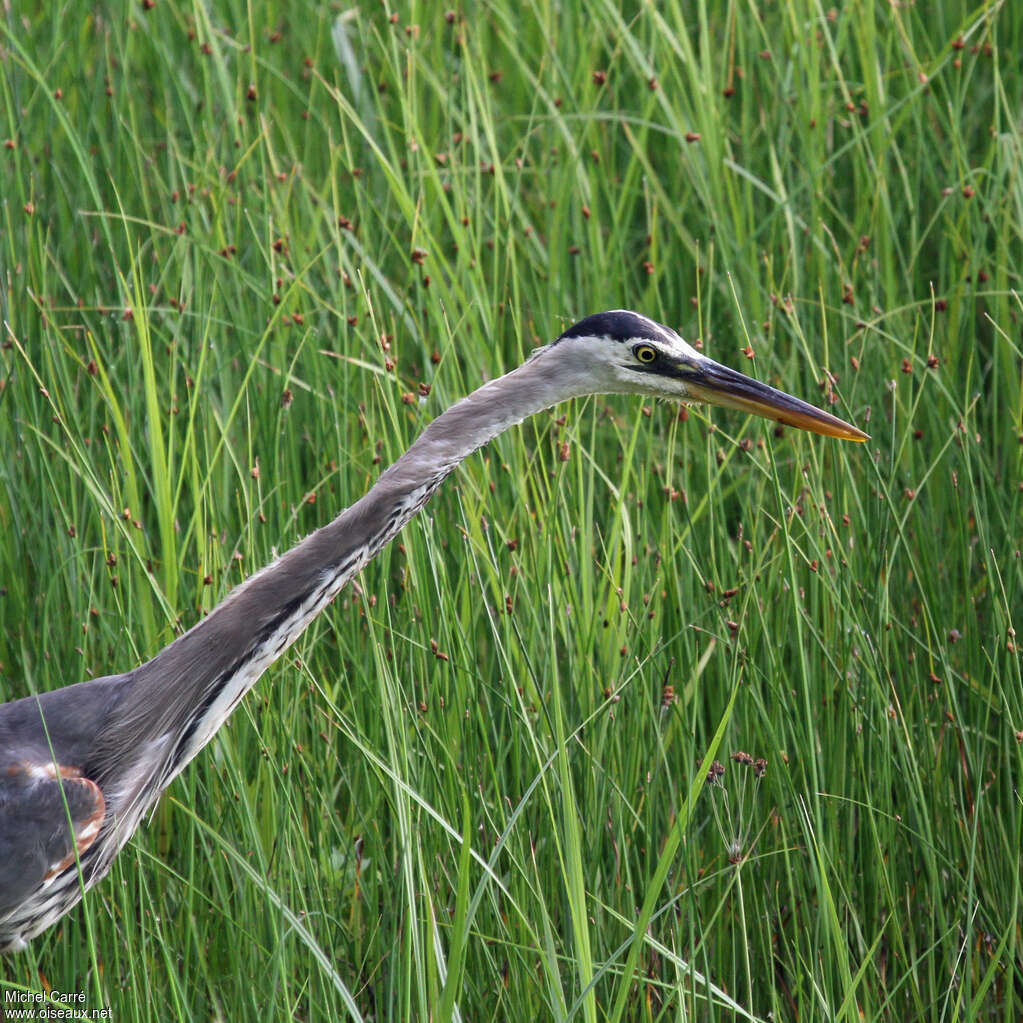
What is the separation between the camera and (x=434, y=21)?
3695mm

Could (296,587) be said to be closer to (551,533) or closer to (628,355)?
(551,533)

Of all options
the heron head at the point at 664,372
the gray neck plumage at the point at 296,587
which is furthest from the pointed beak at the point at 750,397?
the gray neck plumage at the point at 296,587

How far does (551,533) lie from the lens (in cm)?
224

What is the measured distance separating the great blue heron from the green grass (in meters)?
0.11

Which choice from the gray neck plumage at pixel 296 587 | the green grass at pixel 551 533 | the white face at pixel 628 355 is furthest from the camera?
the green grass at pixel 551 533

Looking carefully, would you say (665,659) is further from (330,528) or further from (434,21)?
(434,21)

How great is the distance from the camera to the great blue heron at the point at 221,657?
1989 mm

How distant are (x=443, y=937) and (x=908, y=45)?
93.3 inches

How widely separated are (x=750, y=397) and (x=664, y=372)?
0.45ft

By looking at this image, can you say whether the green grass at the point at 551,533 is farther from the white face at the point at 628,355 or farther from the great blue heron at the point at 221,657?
the white face at the point at 628,355

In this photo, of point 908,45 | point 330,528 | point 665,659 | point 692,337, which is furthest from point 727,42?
point 330,528

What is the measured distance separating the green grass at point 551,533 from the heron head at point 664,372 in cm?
11

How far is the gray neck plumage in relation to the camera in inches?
77.7

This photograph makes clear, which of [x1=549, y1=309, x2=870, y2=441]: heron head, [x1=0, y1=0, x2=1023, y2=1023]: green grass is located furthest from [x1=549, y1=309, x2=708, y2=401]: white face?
[x1=0, y1=0, x2=1023, y2=1023]: green grass
